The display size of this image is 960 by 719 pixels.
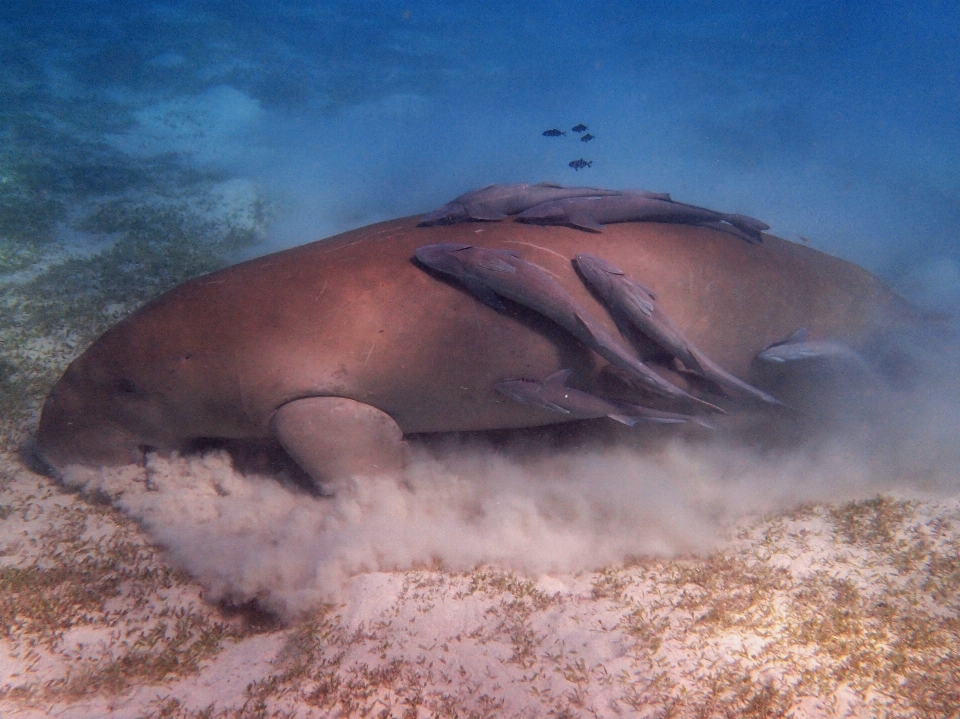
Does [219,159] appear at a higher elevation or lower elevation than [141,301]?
higher

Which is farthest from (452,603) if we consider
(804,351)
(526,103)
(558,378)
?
(526,103)

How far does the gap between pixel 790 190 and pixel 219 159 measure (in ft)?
60.9

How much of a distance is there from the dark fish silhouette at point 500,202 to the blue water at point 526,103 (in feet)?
16.7

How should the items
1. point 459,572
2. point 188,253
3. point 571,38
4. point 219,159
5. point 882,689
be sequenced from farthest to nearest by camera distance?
1. point 571,38
2. point 219,159
3. point 188,253
4. point 459,572
5. point 882,689

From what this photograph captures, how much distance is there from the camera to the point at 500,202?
4090 millimetres

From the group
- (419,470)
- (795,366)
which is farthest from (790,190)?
(419,470)

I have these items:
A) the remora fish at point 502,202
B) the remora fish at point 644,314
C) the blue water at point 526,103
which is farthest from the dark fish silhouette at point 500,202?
the blue water at point 526,103

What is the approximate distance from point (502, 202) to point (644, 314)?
156cm

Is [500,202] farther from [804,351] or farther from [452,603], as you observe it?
[452,603]

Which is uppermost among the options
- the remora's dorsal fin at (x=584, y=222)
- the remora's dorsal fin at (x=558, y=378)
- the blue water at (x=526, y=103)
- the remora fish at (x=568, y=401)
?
the blue water at (x=526, y=103)

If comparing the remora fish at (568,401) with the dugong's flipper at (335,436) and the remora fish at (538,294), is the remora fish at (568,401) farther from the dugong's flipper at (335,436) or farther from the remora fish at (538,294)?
the dugong's flipper at (335,436)

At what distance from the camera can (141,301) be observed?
6645 millimetres

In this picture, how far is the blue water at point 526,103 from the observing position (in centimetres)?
1412

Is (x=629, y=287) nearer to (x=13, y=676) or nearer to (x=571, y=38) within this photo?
(x=13, y=676)
